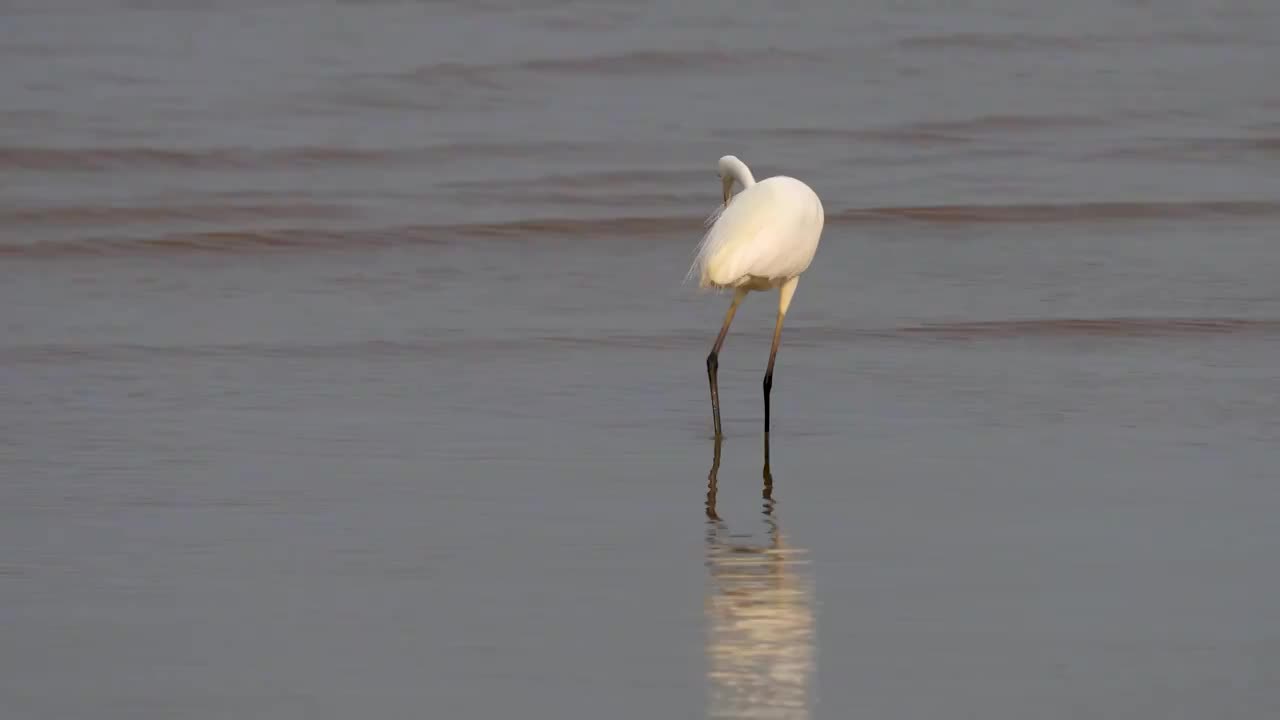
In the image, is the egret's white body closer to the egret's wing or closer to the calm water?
the egret's wing

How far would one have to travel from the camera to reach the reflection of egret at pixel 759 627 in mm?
4125

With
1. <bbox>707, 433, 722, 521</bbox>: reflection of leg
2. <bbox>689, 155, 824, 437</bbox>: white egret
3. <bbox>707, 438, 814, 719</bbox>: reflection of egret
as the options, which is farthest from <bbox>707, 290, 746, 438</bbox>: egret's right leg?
<bbox>707, 438, 814, 719</bbox>: reflection of egret

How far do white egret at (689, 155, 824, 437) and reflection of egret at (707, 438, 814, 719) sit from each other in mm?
1660

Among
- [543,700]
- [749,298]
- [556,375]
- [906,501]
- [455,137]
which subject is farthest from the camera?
[455,137]

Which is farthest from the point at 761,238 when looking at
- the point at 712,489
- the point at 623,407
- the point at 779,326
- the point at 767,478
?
the point at 712,489

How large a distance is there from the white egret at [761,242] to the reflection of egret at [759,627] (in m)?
1.66

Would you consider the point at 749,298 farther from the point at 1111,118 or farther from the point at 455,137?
the point at 1111,118

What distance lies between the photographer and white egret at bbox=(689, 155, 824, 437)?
726 cm

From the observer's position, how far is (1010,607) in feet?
15.6

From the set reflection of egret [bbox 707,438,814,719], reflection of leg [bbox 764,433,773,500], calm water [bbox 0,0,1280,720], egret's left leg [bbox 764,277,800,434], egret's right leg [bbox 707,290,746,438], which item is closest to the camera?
reflection of egret [bbox 707,438,814,719]

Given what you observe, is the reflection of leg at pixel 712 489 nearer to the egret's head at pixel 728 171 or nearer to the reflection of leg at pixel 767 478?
the reflection of leg at pixel 767 478

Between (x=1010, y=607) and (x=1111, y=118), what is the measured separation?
45.7 feet

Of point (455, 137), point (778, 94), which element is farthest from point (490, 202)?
point (778, 94)

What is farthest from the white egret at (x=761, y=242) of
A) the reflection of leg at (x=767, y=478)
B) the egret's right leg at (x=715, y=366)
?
the reflection of leg at (x=767, y=478)
